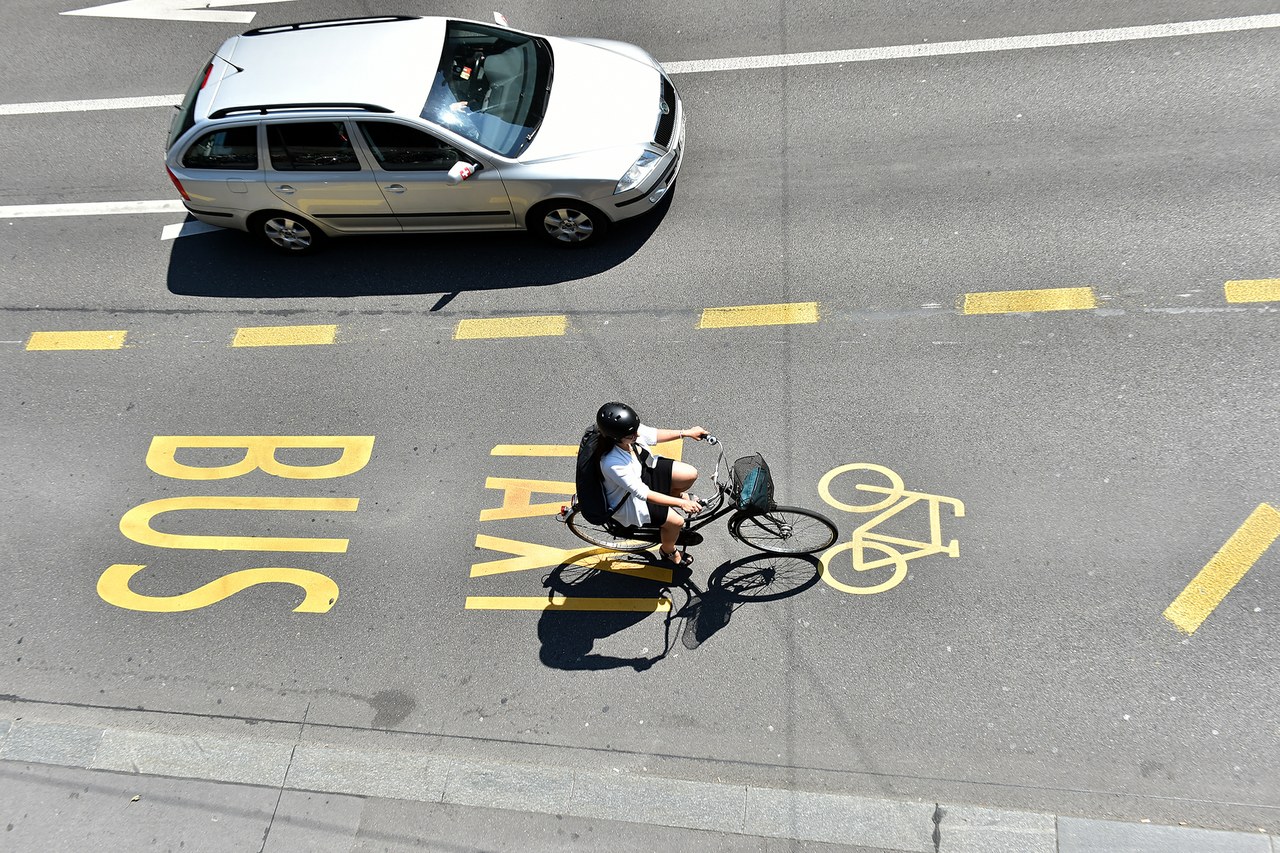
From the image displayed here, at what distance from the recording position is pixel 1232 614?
5.71 meters

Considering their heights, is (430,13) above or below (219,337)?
above

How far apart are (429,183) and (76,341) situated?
3.91 m

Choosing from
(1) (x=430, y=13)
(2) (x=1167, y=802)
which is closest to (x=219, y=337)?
(1) (x=430, y=13)

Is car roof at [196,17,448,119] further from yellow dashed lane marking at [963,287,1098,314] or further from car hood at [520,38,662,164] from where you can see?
yellow dashed lane marking at [963,287,1098,314]

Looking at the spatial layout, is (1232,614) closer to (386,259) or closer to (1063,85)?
(1063,85)

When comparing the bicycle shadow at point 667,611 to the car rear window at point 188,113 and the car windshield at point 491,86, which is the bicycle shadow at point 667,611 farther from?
the car rear window at point 188,113

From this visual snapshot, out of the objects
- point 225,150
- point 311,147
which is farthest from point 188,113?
point 311,147

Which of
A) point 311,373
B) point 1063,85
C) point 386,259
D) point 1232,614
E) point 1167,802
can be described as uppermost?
point 1063,85

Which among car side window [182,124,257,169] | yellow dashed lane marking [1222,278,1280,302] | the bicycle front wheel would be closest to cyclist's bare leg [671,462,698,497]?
the bicycle front wheel

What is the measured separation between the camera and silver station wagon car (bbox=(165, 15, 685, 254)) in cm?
769

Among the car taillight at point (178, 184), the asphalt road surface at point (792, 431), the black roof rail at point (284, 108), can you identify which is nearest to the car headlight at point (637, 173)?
the asphalt road surface at point (792, 431)

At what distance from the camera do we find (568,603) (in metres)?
6.46

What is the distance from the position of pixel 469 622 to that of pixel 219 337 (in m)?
4.07

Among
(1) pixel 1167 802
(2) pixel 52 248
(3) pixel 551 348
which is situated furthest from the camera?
(2) pixel 52 248
